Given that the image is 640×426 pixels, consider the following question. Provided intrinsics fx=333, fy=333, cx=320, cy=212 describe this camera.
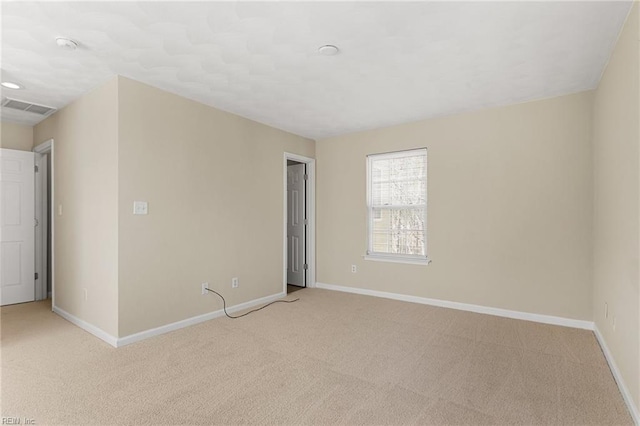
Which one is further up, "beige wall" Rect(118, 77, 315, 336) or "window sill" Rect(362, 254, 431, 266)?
"beige wall" Rect(118, 77, 315, 336)

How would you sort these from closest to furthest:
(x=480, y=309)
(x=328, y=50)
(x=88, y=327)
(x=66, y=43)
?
(x=66, y=43) → (x=328, y=50) → (x=88, y=327) → (x=480, y=309)

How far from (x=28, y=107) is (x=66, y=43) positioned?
1.99 m

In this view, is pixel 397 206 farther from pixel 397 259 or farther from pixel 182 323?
pixel 182 323

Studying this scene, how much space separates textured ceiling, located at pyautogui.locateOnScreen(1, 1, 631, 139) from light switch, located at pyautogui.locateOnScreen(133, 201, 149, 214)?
3.73ft

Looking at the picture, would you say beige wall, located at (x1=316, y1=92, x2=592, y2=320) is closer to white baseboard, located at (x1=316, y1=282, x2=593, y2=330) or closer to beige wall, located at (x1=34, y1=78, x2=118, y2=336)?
white baseboard, located at (x1=316, y1=282, x2=593, y2=330)

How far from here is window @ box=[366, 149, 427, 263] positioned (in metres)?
4.50

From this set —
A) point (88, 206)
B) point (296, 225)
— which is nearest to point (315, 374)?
point (88, 206)

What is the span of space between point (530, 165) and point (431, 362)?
246 centimetres

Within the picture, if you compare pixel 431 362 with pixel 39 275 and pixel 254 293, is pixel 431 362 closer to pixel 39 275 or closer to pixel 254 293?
pixel 254 293

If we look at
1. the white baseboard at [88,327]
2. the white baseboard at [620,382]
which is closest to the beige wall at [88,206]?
the white baseboard at [88,327]

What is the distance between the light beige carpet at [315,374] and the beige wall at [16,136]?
7.38ft

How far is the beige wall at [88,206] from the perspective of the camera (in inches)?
119

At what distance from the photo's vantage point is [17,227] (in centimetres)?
432

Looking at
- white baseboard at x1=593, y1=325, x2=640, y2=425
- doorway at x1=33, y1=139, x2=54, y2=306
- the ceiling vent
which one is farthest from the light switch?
white baseboard at x1=593, y1=325, x2=640, y2=425
